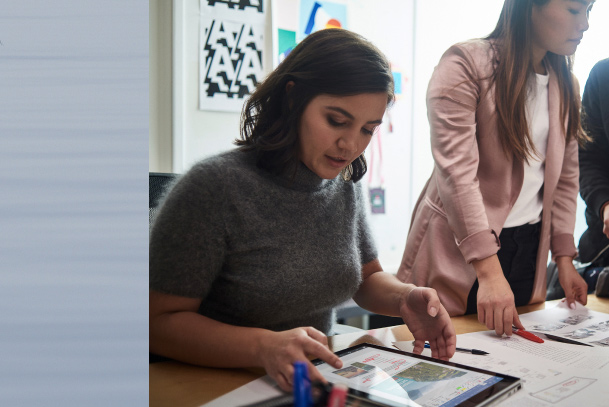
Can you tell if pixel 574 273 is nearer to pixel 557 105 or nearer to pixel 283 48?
pixel 557 105

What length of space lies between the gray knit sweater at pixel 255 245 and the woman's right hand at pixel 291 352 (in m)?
0.17

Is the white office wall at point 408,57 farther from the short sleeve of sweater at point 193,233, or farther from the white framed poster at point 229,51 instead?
the short sleeve of sweater at point 193,233

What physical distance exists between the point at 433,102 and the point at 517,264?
0.35 meters

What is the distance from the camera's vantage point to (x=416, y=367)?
0.57m

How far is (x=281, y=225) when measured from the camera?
0.76 m

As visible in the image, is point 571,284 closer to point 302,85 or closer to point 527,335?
point 527,335

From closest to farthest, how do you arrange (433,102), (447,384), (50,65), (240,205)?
(50,65) < (447,384) < (240,205) < (433,102)

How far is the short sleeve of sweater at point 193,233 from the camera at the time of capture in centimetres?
64

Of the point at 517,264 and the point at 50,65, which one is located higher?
the point at 50,65

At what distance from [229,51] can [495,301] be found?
52.7 inches

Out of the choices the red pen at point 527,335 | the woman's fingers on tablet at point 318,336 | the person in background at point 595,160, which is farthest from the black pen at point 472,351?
the person in background at point 595,160

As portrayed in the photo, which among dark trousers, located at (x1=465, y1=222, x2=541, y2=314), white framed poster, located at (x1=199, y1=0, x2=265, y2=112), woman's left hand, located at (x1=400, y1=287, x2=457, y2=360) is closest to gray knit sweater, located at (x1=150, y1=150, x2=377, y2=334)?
woman's left hand, located at (x1=400, y1=287, x2=457, y2=360)

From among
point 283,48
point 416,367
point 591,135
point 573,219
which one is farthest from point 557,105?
point 283,48

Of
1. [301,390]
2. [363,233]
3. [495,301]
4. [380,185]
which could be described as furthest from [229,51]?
[301,390]
